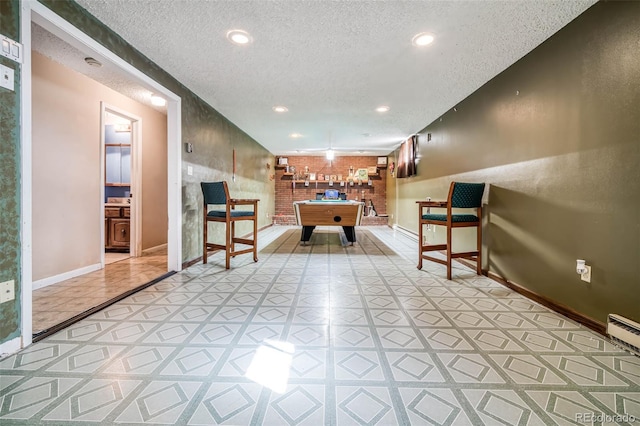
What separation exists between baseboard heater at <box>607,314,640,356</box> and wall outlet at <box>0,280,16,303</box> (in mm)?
3430

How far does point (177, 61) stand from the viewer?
2822mm

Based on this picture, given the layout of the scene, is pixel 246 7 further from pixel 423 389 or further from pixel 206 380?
pixel 423 389

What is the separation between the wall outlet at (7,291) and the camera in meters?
1.50

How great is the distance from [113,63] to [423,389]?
10.3 feet

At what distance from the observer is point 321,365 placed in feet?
4.70

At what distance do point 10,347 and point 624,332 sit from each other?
343 centimetres

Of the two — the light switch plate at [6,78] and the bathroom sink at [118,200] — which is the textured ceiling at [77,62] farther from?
the bathroom sink at [118,200]

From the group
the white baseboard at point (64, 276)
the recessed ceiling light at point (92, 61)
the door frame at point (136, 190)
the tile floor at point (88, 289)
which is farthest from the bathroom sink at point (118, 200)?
the recessed ceiling light at point (92, 61)

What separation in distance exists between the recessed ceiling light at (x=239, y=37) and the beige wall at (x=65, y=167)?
6.35ft

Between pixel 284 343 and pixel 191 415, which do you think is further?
pixel 284 343

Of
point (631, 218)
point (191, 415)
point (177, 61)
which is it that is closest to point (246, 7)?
point (177, 61)

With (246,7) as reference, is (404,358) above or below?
below

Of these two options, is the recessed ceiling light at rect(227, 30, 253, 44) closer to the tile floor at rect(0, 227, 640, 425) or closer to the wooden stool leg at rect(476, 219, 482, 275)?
the tile floor at rect(0, 227, 640, 425)

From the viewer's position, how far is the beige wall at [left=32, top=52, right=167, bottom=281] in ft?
9.05
